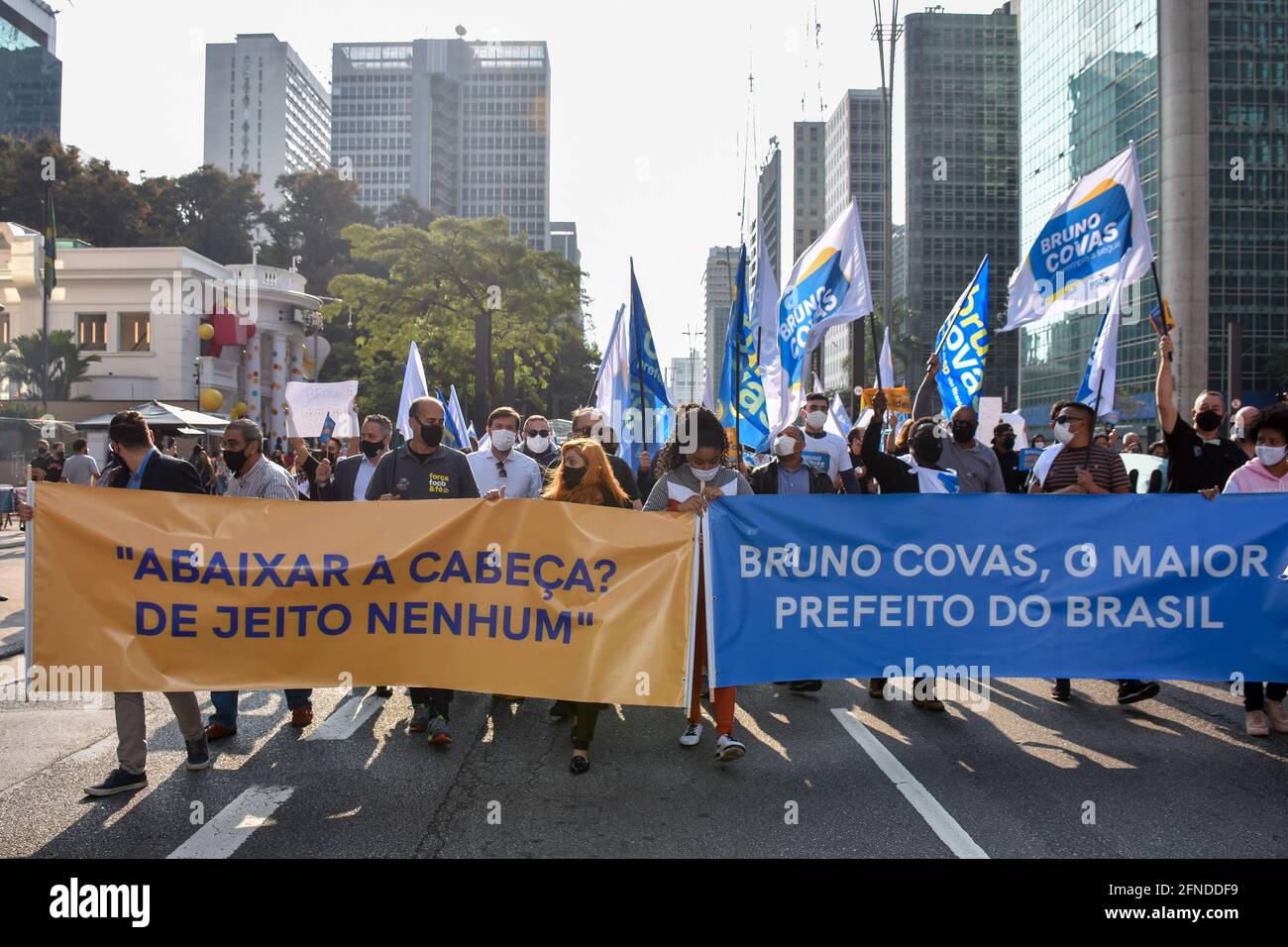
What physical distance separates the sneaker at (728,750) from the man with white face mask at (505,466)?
9.03ft

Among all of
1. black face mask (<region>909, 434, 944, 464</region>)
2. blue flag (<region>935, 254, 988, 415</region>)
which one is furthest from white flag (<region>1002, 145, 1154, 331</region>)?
black face mask (<region>909, 434, 944, 464</region>)

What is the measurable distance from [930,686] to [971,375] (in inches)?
159

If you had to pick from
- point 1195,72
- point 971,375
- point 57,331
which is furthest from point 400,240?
point 1195,72

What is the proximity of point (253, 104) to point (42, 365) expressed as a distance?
15110cm

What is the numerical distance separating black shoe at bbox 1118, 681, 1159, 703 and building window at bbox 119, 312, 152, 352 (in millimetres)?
46974

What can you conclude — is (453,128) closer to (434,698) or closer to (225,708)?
(225,708)

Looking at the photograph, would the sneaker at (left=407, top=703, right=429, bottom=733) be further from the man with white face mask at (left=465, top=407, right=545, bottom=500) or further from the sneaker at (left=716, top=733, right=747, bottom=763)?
the sneaker at (left=716, top=733, right=747, bottom=763)

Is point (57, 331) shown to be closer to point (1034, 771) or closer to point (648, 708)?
point (648, 708)

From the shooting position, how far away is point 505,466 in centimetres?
800

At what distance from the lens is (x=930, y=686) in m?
7.34

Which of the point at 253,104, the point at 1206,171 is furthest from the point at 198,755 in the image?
the point at 253,104

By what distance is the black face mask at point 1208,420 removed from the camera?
7.58 meters

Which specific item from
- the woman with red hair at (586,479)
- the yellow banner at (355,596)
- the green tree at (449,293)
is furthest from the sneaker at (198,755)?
the green tree at (449,293)

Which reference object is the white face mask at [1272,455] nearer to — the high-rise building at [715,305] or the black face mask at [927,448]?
the black face mask at [927,448]
